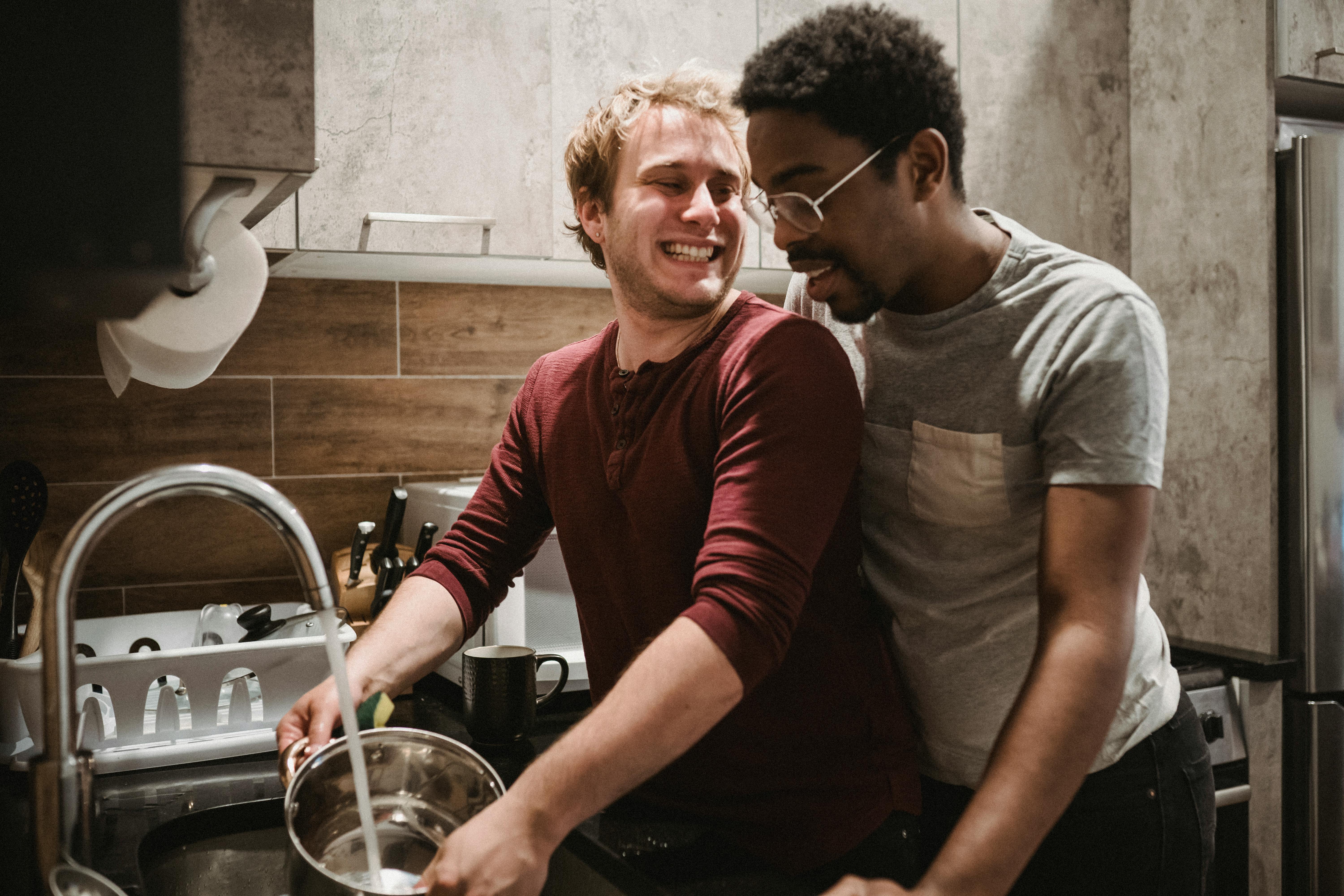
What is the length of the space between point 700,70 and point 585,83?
598mm

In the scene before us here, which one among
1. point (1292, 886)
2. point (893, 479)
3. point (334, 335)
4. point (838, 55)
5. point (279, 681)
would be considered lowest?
point (1292, 886)

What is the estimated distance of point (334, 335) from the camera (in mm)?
1915

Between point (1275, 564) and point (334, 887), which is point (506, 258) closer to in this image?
point (334, 887)

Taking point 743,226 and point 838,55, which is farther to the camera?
point 743,226

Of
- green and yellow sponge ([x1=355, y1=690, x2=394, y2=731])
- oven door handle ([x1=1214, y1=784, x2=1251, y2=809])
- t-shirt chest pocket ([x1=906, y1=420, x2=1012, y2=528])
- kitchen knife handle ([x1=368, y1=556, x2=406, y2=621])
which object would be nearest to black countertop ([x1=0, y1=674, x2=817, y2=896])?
kitchen knife handle ([x1=368, y1=556, x2=406, y2=621])

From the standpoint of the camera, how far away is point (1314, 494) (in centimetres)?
185

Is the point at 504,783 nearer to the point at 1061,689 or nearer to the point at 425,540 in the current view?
the point at 425,540

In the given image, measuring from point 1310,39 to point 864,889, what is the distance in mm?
1976

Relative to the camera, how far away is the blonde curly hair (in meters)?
1.12

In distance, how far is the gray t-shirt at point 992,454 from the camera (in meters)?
0.89

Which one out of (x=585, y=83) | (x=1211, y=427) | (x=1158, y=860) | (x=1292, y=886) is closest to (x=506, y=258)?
(x=585, y=83)

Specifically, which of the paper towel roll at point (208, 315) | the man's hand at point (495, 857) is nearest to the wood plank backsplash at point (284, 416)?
the paper towel roll at point (208, 315)

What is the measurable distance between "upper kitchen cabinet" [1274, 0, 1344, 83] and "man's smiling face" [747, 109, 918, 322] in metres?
1.39

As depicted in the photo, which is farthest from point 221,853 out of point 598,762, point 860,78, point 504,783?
point 860,78
